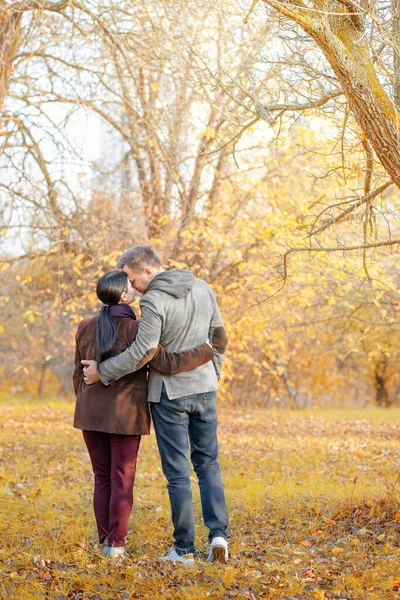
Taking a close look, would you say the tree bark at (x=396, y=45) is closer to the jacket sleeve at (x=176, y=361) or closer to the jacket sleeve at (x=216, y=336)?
the jacket sleeve at (x=216, y=336)

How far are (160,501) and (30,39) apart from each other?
5.53 metres

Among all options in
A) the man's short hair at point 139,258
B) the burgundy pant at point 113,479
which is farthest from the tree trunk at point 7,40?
the burgundy pant at point 113,479

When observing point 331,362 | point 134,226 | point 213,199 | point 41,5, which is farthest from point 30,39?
point 331,362

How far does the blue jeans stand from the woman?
142 millimetres

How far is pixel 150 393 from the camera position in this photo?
400 cm

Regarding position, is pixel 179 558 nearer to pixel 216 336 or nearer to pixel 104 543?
pixel 104 543

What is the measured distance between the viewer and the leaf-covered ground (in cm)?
351

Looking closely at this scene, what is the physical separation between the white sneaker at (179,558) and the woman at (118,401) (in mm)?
294

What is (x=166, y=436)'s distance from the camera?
3.96 meters

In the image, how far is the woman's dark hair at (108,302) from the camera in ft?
13.1

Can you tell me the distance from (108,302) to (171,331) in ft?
1.36

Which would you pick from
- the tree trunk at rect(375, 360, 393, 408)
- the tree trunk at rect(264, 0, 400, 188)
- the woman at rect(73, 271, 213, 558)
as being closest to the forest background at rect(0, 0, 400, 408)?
the tree trunk at rect(264, 0, 400, 188)

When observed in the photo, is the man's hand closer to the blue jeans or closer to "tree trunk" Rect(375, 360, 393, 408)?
the blue jeans

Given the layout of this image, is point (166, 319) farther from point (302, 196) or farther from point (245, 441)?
point (302, 196)
